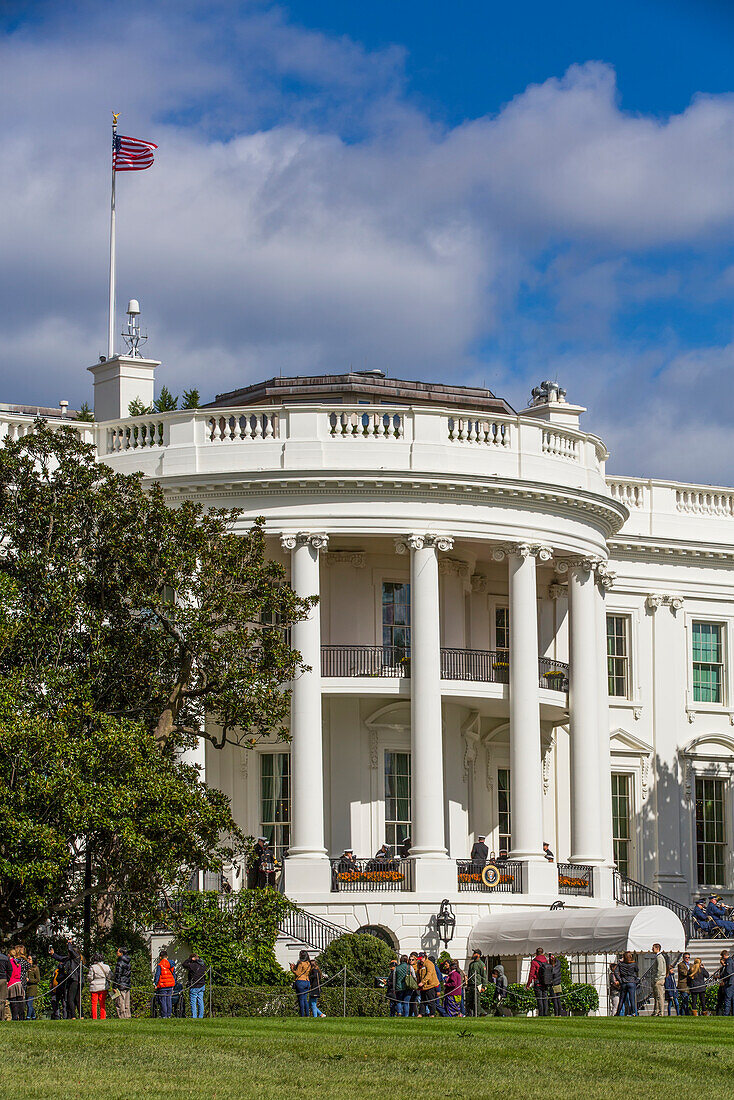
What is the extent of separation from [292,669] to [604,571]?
1739 cm

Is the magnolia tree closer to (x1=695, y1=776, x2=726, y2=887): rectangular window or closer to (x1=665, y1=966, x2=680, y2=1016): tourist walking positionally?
(x1=665, y1=966, x2=680, y2=1016): tourist walking

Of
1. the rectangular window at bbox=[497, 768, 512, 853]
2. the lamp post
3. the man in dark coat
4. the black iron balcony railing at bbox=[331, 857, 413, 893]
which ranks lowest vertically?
the lamp post

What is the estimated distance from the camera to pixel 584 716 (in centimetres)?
5069

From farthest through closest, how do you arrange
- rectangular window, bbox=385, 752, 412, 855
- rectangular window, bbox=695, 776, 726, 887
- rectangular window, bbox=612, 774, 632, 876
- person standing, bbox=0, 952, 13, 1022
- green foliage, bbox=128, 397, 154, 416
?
rectangular window, bbox=695, 776, 726, 887 → rectangular window, bbox=612, 774, 632, 876 → green foliage, bbox=128, 397, 154, 416 → rectangular window, bbox=385, 752, 412, 855 → person standing, bbox=0, 952, 13, 1022

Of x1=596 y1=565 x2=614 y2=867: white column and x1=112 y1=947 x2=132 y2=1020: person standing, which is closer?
x1=112 y1=947 x2=132 y2=1020: person standing

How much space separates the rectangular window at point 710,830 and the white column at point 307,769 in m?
15.4

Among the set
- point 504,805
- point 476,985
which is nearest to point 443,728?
point 504,805

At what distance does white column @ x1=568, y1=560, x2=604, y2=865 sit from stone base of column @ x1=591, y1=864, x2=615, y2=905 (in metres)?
0.24

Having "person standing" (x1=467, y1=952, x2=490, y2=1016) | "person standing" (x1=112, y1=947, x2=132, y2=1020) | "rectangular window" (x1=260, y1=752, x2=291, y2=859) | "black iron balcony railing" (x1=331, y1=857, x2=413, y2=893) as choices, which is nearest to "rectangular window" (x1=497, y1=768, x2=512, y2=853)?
"rectangular window" (x1=260, y1=752, x2=291, y2=859)

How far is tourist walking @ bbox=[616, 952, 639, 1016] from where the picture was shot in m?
39.4

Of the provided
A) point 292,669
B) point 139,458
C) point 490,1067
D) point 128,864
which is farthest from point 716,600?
point 490,1067

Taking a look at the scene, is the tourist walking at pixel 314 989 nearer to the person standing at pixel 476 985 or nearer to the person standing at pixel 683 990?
the person standing at pixel 476 985

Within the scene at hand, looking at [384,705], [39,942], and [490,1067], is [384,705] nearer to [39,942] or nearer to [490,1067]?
[39,942]

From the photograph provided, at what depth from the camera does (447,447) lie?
159 feet
